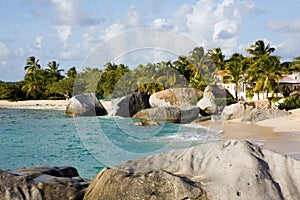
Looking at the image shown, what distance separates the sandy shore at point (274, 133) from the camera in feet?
52.3

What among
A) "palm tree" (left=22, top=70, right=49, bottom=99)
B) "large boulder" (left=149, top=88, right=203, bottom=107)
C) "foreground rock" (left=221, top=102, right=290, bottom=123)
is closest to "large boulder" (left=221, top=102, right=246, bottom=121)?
"foreground rock" (left=221, top=102, right=290, bottom=123)

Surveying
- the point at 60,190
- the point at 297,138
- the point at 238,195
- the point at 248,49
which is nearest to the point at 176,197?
the point at 238,195

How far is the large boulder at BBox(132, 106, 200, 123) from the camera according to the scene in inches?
672

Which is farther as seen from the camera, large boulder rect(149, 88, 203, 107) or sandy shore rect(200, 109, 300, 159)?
sandy shore rect(200, 109, 300, 159)

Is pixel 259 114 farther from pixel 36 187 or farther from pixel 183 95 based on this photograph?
pixel 36 187

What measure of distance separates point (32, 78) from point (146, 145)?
61383mm

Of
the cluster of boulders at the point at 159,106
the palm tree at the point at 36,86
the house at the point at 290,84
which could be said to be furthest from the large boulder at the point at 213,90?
the palm tree at the point at 36,86

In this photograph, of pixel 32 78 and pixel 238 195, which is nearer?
pixel 238 195

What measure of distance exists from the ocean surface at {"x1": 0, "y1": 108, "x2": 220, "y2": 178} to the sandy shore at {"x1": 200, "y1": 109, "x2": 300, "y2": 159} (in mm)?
2380

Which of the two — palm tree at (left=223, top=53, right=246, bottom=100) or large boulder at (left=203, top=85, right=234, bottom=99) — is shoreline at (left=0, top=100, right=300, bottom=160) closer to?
large boulder at (left=203, top=85, right=234, bottom=99)

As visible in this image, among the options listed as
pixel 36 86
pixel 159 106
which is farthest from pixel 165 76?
pixel 36 86

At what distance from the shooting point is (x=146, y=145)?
6984mm

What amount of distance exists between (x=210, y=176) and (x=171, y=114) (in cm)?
2011

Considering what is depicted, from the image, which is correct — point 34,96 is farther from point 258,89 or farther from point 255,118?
point 255,118
